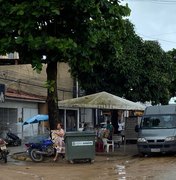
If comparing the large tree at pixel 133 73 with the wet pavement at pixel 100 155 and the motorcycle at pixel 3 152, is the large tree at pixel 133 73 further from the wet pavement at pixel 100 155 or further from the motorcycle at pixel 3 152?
the motorcycle at pixel 3 152

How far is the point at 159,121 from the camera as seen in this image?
75.4ft

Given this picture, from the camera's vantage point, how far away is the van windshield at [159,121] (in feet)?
74.3

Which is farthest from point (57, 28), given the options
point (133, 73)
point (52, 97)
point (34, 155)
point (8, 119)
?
point (133, 73)

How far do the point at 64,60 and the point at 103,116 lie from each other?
30200mm

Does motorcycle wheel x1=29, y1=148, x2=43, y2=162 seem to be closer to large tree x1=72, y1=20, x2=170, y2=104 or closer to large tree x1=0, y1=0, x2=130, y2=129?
large tree x1=0, y1=0, x2=130, y2=129

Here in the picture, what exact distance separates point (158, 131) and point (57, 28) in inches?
267

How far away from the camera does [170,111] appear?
76.4 feet

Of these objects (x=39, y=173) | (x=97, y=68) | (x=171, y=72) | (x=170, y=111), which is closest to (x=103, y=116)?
(x=171, y=72)

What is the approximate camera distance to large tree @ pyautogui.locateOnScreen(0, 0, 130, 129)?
1739 cm

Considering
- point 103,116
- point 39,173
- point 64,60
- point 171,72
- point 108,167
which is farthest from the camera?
point 103,116

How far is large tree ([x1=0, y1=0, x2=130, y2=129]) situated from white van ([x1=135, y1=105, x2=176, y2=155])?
14.3 ft

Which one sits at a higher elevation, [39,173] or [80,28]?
[80,28]

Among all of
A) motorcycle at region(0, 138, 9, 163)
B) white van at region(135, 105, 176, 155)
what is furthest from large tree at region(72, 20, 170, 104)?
motorcycle at region(0, 138, 9, 163)

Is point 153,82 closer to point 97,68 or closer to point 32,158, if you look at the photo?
point 97,68
